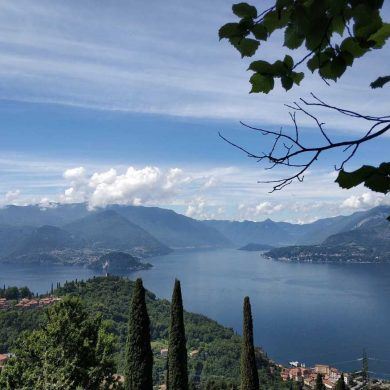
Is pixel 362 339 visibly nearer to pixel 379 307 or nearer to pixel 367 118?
pixel 379 307

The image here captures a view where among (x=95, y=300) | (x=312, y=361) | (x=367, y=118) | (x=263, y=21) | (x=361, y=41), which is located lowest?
(x=312, y=361)

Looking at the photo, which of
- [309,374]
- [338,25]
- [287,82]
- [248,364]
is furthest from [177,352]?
[309,374]

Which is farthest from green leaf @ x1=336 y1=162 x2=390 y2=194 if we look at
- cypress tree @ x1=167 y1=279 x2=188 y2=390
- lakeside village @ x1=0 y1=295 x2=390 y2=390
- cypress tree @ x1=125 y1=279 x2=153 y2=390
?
lakeside village @ x1=0 y1=295 x2=390 y2=390

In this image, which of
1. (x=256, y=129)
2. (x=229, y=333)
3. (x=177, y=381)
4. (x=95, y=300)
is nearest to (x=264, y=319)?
(x=229, y=333)

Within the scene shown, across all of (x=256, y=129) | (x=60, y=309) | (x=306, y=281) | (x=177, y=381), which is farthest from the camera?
(x=306, y=281)

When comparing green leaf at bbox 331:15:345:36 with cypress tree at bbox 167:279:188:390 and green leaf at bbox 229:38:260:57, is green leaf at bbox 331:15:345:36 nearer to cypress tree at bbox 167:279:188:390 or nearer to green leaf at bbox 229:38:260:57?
green leaf at bbox 229:38:260:57

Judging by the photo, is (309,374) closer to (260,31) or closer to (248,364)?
(248,364)
